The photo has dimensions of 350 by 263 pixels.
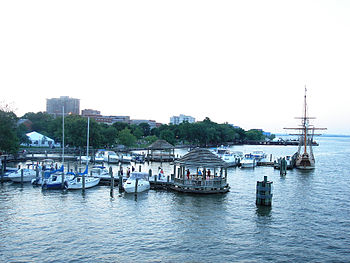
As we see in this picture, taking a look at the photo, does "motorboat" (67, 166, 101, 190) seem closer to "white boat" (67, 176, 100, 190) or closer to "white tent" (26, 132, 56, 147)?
"white boat" (67, 176, 100, 190)

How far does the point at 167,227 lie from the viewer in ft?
91.4

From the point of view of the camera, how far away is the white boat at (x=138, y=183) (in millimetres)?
39219

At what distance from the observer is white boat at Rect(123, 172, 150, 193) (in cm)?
3922

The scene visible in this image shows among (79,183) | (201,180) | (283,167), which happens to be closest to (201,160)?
(201,180)

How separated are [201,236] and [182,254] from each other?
378 cm

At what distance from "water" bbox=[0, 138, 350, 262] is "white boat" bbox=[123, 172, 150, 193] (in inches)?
39.3

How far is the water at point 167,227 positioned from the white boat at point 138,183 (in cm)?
100

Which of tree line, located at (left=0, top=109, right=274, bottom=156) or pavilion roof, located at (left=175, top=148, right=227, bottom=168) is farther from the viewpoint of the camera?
tree line, located at (left=0, top=109, right=274, bottom=156)

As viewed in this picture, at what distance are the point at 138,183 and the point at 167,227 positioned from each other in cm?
1279

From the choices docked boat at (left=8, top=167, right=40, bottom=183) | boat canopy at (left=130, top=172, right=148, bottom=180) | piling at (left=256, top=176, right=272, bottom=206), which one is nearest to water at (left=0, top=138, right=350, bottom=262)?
piling at (left=256, top=176, right=272, bottom=206)

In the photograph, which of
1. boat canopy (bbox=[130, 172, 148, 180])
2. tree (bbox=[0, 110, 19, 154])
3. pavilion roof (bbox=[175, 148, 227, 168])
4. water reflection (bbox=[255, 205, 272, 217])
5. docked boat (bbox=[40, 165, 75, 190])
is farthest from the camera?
tree (bbox=[0, 110, 19, 154])

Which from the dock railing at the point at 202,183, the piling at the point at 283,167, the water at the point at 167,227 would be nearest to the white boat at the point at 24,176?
the water at the point at 167,227

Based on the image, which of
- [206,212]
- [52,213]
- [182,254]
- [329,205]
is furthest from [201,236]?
[329,205]

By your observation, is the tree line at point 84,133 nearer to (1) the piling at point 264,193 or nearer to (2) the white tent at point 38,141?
(2) the white tent at point 38,141
